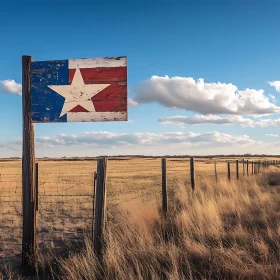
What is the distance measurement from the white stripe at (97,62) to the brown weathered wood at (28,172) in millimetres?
703

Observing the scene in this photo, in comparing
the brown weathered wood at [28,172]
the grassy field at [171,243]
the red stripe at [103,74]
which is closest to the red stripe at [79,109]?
the red stripe at [103,74]

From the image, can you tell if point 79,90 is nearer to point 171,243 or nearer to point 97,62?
point 97,62

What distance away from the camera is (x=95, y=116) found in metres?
5.08

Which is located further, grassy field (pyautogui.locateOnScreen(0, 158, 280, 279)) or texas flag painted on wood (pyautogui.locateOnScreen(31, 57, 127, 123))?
texas flag painted on wood (pyautogui.locateOnScreen(31, 57, 127, 123))

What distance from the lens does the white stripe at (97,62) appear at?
5047 mm

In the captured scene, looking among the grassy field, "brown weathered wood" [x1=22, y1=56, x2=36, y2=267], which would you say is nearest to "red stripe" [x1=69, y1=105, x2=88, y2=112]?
"brown weathered wood" [x1=22, y1=56, x2=36, y2=267]

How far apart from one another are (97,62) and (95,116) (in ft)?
2.60

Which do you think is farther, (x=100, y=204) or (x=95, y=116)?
(x=100, y=204)

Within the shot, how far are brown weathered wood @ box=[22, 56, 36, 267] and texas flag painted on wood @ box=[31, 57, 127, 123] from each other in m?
0.09

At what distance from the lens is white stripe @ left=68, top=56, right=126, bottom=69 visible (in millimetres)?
5047

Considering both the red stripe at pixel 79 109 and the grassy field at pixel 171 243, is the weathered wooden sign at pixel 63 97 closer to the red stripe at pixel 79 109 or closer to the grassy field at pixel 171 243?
the red stripe at pixel 79 109

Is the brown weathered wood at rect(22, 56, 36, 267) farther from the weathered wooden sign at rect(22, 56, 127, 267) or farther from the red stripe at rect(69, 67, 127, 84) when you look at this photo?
the red stripe at rect(69, 67, 127, 84)

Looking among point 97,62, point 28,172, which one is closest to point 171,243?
point 28,172

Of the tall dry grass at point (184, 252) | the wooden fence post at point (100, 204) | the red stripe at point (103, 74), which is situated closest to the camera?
the tall dry grass at point (184, 252)
